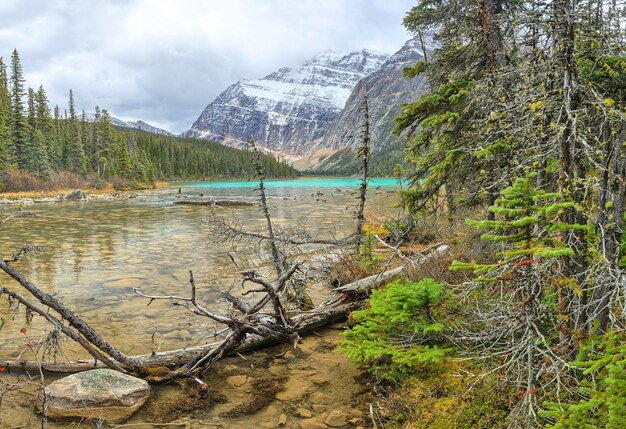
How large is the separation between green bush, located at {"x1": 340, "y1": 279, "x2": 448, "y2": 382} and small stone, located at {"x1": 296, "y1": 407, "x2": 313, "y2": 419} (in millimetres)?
922

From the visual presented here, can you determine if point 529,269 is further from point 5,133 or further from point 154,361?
point 5,133

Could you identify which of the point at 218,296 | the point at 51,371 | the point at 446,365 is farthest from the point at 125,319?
the point at 446,365

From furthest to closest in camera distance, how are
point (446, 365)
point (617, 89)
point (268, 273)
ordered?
point (268, 273) → point (617, 89) → point (446, 365)

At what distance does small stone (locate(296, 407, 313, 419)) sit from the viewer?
5.06m

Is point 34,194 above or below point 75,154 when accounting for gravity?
below

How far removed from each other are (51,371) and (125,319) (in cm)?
316

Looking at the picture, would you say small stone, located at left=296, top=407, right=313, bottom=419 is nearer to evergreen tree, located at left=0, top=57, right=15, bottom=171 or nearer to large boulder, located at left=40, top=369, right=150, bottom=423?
large boulder, located at left=40, top=369, right=150, bottom=423

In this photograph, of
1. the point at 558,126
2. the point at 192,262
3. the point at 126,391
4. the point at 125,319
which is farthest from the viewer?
the point at 192,262

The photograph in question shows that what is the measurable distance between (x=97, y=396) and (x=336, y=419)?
314 cm

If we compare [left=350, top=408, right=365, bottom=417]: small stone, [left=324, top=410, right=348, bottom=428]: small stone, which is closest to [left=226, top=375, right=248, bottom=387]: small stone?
[left=324, top=410, right=348, bottom=428]: small stone

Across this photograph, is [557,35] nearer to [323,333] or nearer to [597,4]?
[597,4]

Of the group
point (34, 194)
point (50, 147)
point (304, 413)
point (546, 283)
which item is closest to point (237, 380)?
point (304, 413)

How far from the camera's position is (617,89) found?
6.10 meters

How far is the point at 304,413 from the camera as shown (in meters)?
5.13
